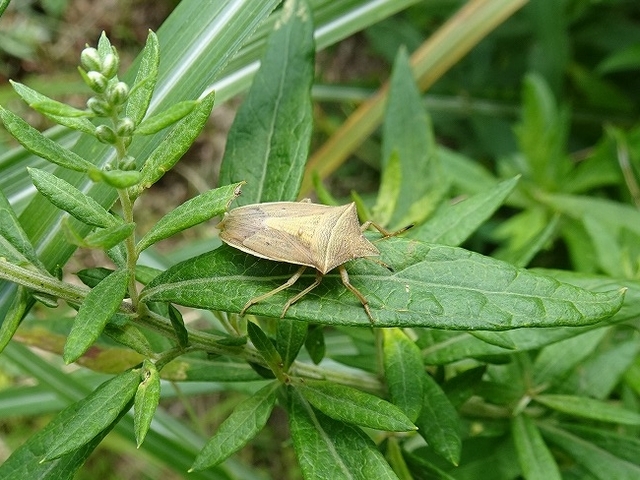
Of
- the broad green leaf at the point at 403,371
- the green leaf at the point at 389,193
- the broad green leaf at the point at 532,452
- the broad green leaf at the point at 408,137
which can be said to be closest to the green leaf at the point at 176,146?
the broad green leaf at the point at 403,371

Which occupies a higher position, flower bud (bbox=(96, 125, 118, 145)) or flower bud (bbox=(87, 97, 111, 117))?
flower bud (bbox=(87, 97, 111, 117))

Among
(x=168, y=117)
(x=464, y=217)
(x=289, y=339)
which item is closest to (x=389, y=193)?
(x=464, y=217)

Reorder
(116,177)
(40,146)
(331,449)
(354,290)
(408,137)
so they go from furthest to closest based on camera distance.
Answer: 1. (408,137)
2. (331,449)
3. (354,290)
4. (40,146)
5. (116,177)

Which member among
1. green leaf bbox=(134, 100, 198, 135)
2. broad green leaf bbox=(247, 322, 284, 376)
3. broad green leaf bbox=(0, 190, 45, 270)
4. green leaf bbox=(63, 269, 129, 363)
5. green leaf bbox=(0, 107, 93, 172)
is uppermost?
green leaf bbox=(134, 100, 198, 135)

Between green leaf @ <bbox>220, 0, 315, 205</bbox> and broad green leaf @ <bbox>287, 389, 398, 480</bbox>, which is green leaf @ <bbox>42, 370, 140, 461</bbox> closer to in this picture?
broad green leaf @ <bbox>287, 389, 398, 480</bbox>

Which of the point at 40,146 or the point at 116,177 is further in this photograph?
the point at 40,146

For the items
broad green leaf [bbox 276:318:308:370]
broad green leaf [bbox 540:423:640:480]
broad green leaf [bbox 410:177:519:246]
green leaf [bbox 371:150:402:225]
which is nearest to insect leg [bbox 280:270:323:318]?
broad green leaf [bbox 276:318:308:370]

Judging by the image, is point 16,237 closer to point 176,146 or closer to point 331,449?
point 176,146
